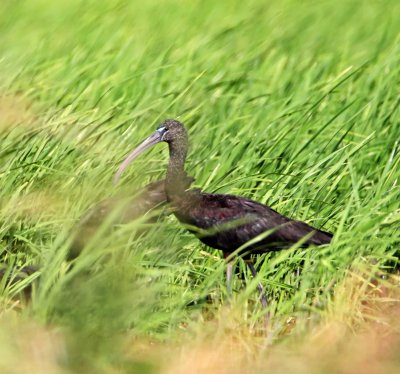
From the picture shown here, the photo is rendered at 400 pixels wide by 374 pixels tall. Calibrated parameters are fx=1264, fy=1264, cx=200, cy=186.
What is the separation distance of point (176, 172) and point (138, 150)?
24 cm

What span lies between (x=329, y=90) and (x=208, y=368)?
2821 millimetres

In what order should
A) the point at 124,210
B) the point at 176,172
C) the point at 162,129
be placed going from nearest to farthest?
the point at 124,210 → the point at 176,172 → the point at 162,129

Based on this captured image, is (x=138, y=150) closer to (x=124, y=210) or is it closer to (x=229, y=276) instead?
(x=124, y=210)

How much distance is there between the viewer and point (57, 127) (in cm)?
656

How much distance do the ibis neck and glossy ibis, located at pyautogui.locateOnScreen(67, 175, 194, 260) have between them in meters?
0.03

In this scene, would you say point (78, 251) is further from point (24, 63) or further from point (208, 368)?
point (24, 63)

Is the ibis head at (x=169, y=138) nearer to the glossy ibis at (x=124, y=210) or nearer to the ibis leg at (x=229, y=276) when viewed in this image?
the glossy ibis at (x=124, y=210)

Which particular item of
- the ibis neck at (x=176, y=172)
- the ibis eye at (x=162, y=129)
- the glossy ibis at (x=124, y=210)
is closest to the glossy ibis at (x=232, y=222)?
the ibis neck at (x=176, y=172)

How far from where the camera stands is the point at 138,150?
634cm

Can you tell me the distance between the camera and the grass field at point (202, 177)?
4613 mm

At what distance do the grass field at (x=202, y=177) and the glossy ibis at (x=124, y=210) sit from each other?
0.10 m

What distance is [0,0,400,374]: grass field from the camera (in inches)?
182

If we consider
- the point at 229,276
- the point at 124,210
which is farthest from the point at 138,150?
the point at 229,276

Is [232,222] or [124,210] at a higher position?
[124,210]
